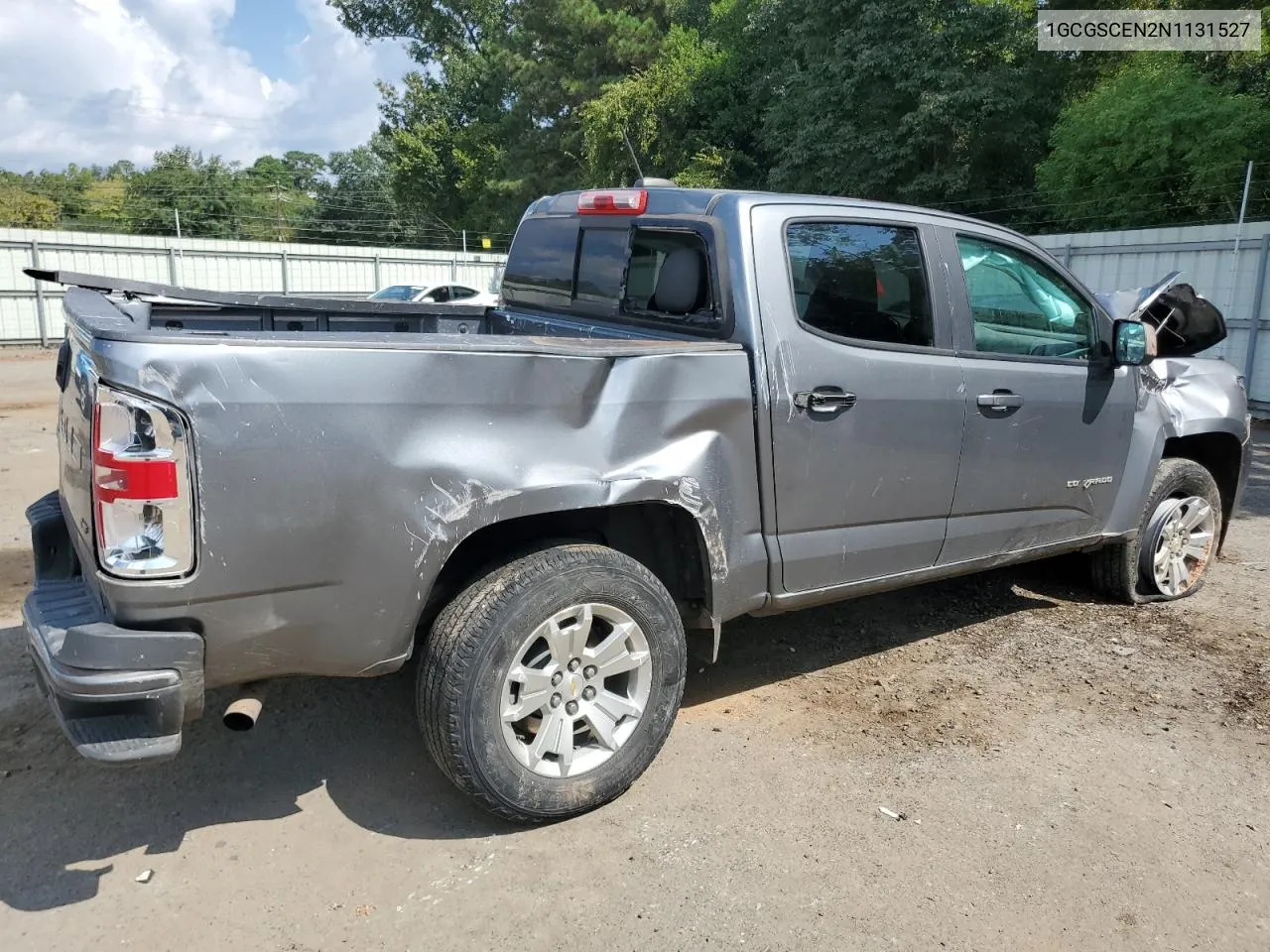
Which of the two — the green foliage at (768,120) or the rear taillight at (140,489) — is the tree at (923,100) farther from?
the rear taillight at (140,489)

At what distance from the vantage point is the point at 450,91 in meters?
43.9

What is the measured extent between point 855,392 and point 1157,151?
17.3 m

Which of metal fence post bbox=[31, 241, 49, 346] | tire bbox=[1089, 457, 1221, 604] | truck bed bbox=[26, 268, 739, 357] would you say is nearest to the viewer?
truck bed bbox=[26, 268, 739, 357]

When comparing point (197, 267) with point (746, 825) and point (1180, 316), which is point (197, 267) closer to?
point (1180, 316)

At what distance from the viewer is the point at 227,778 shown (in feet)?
10.7

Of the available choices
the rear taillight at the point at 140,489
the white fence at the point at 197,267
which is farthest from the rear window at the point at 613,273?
the white fence at the point at 197,267

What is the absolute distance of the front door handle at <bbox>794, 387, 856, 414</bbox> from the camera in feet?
10.9

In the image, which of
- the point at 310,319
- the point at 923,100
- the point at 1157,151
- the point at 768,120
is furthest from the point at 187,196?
the point at 310,319

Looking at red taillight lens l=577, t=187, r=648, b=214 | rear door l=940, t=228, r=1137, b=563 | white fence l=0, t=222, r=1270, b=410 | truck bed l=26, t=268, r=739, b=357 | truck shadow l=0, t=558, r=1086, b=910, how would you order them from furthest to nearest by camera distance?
white fence l=0, t=222, r=1270, b=410, rear door l=940, t=228, r=1137, b=563, red taillight lens l=577, t=187, r=648, b=214, truck shadow l=0, t=558, r=1086, b=910, truck bed l=26, t=268, r=739, b=357

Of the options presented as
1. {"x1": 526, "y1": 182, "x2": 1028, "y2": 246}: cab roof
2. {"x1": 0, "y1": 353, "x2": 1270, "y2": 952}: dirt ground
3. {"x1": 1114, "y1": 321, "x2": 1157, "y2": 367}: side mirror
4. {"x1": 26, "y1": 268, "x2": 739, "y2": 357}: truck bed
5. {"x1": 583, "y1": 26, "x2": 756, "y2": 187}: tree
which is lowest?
{"x1": 0, "y1": 353, "x2": 1270, "y2": 952}: dirt ground

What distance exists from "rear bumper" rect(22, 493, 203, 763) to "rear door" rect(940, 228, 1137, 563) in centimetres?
283

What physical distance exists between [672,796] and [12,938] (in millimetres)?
1865

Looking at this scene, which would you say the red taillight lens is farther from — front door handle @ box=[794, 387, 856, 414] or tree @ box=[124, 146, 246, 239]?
tree @ box=[124, 146, 246, 239]

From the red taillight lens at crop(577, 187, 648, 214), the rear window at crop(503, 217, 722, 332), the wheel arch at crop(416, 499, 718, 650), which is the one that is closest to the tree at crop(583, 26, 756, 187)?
the rear window at crop(503, 217, 722, 332)
